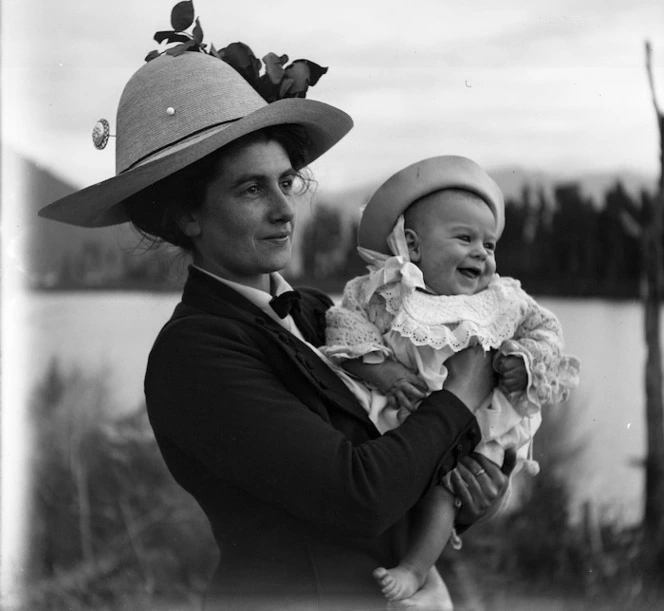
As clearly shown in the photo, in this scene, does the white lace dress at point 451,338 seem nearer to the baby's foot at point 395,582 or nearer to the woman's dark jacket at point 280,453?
the woman's dark jacket at point 280,453

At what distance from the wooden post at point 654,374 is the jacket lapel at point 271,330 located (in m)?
2.61

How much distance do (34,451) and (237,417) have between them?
2772 mm

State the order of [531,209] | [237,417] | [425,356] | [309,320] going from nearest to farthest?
[237,417] < [425,356] < [309,320] < [531,209]

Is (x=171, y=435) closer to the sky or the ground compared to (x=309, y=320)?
closer to the ground

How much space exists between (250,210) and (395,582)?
90 cm

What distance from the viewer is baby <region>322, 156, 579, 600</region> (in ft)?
6.64

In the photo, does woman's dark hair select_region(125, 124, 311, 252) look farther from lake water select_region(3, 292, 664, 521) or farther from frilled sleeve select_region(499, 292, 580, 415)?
lake water select_region(3, 292, 664, 521)

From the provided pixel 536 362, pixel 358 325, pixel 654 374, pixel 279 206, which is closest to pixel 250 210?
pixel 279 206

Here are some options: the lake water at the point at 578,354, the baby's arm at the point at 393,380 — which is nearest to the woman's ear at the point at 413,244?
the baby's arm at the point at 393,380

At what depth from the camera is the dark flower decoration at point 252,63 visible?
2141 mm

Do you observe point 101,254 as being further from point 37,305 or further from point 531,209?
point 531,209

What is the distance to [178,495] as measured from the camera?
4.61 m

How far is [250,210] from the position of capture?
6.39 feet

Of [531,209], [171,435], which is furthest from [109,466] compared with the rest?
[171,435]
